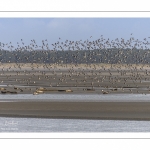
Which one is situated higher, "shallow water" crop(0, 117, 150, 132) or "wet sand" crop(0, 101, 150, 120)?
"shallow water" crop(0, 117, 150, 132)

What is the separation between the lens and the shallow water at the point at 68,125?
13.9m

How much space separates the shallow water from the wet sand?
72 centimetres

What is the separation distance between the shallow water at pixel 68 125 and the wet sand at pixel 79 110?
0.72 m

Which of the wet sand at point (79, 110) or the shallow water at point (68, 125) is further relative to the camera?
the wet sand at point (79, 110)

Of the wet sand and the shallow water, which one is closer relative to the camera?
the shallow water

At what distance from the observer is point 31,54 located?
61531 mm

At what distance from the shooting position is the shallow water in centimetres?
1393

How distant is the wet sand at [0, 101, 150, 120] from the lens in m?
16.2

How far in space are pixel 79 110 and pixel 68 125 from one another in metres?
2.89
